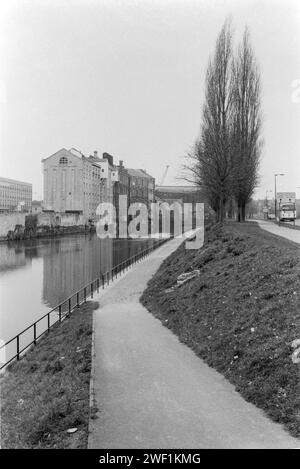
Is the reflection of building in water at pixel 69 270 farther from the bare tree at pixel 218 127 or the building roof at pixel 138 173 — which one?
the building roof at pixel 138 173

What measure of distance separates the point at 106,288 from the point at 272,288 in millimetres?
13553

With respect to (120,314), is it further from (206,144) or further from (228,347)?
(206,144)

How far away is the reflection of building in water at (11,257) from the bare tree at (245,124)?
63.2 ft

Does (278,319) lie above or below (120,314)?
above

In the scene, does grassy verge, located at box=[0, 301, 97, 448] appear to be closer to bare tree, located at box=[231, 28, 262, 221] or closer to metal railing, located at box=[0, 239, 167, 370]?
metal railing, located at box=[0, 239, 167, 370]

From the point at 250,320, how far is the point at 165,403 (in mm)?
3237

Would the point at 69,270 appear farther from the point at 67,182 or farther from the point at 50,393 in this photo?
the point at 67,182

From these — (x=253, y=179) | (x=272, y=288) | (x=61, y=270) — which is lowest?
(x=61, y=270)

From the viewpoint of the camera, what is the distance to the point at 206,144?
32.1 m

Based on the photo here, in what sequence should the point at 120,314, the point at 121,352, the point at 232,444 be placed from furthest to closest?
the point at 120,314, the point at 121,352, the point at 232,444

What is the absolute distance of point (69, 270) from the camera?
34250 mm

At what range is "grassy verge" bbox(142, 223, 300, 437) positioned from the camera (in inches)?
265
